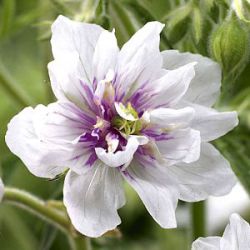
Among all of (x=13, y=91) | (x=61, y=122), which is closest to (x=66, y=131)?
(x=61, y=122)

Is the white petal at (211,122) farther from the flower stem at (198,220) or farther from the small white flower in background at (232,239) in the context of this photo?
the flower stem at (198,220)

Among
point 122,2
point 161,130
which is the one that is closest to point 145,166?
point 161,130

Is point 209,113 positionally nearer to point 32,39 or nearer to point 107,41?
point 107,41

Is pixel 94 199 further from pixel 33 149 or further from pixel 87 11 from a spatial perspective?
pixel 87 11

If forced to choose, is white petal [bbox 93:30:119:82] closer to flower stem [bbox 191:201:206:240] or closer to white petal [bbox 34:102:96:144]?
white petal [bbox 34:102:96:144]

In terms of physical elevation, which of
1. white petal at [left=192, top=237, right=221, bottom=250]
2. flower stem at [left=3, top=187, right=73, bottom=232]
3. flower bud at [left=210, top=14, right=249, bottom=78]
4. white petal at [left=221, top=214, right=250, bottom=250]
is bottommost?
white petal at [left=221, top=214, right=250, bottom=250]

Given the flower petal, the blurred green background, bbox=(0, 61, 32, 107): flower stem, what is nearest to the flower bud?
the blurred green background

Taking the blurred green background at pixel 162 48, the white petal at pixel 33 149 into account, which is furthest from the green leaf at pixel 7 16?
the white petal at pixel 33 149
